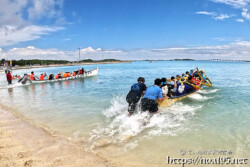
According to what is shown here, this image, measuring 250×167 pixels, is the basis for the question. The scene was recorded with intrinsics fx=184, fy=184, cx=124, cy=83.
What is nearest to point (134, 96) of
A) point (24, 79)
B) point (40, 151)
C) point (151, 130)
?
point (151, 130)

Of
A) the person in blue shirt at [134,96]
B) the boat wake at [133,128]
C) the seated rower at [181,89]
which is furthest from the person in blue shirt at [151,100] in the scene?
the seated rower at [181,89]

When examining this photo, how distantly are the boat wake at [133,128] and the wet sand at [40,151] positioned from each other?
1.99 ft

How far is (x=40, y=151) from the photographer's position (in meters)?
5.38

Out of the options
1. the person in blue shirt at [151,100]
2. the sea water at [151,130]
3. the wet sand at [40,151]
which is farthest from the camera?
the person in blue shirt at [151,100]

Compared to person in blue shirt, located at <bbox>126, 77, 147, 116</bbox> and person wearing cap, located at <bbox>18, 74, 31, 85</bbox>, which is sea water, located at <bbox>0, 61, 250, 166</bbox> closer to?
person in blue shirt, located at <bbox>126, 77, 147, 116</bbox>

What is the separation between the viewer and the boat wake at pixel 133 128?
247 inches

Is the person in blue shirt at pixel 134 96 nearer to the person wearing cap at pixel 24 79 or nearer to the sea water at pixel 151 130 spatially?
the sea water at pixel 151 130

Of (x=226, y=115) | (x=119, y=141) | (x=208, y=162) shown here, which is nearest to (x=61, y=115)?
(x=119, y=141)

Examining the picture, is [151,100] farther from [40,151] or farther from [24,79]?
[24,79]

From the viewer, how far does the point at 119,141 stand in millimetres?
6348

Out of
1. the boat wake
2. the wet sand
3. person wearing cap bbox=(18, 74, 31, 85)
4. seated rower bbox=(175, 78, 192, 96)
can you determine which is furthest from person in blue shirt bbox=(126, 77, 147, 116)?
person wearing cap bbox=(18, 74, 31, 85)

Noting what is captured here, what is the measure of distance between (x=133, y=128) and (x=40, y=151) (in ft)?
11.6

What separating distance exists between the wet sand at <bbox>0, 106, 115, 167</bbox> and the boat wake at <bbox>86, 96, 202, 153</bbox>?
1.99 feet

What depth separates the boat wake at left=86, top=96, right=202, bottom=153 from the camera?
20.6ft
